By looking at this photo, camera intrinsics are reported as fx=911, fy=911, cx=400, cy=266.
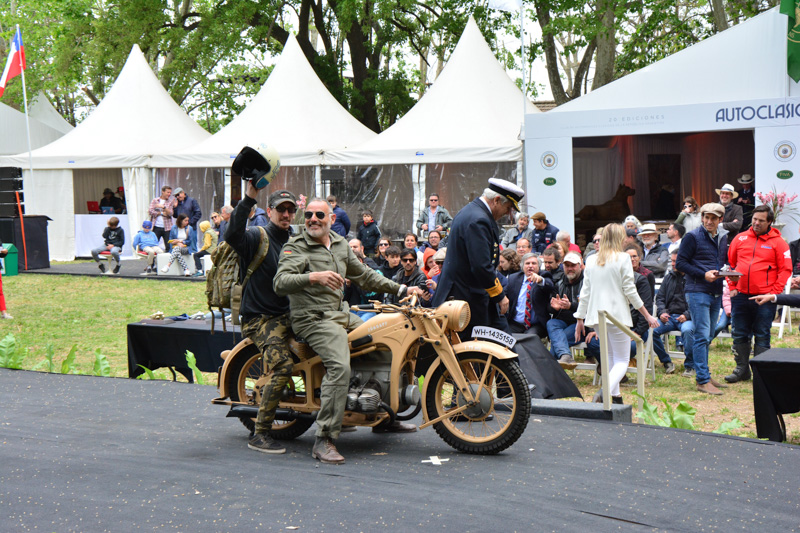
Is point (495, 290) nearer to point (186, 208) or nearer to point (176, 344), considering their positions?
point (176, 344)

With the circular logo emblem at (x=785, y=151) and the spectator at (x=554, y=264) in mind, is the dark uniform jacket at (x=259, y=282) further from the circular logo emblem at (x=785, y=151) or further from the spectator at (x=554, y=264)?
the circular logo emblem at (x=785, y=151)

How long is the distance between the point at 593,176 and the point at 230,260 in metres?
19.7

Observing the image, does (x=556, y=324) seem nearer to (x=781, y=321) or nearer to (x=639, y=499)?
(x=781, y=321)

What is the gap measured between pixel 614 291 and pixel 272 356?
11.7 ft

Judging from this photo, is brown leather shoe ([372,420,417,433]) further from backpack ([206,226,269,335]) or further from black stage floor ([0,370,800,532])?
backpack ([206,226,269,335])

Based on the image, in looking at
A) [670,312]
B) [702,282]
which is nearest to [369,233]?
[670,312]

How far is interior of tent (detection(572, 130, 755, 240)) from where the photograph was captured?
22781 millimetres

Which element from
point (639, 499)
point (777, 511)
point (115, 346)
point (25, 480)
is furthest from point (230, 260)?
point (115, 346)

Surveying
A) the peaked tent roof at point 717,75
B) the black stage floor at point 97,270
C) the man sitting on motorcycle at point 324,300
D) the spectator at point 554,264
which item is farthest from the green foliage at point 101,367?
the peaked tent roof at point 717,75

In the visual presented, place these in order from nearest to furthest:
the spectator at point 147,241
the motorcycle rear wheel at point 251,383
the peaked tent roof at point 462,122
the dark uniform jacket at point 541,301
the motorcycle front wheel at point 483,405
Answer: the motorcycle front wheel at point 483,405, the motorcycle rear wheel at point 251,383, the dark uniform jacket at point 541,301, the peaked tent roof at point 462,122, the spectator at point 147,241

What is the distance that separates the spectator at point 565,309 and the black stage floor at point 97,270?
10.6m

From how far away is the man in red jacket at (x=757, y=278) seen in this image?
863 centimetres

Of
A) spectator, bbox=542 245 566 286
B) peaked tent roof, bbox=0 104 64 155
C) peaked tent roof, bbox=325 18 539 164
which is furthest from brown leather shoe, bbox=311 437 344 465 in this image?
peaked tent roof, bbox=0 104 64 155

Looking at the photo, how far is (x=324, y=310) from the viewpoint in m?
5.57
